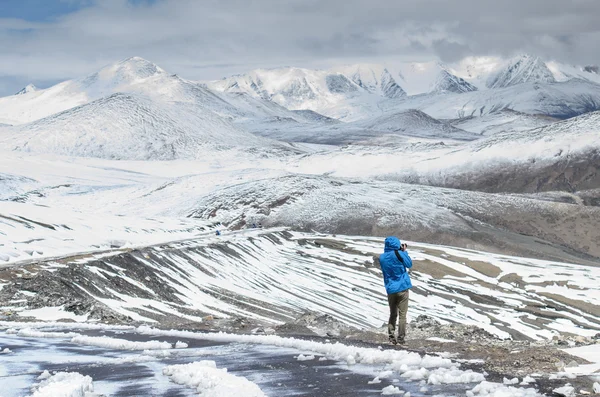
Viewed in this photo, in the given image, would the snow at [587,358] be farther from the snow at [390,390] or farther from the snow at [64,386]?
the snow at [64,386]

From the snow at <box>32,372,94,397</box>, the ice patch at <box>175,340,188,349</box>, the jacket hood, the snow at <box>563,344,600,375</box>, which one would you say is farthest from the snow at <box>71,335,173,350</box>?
the snow at <box>563,344,600,375</box>

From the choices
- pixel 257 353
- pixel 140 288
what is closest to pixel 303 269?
pixel 140 288

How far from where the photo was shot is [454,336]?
27.4 meters

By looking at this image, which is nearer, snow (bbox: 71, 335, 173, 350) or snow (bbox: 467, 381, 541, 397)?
snow (bbox: 467, 381, 541, 397)

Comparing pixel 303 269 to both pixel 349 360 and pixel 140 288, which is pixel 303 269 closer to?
pixel 140 288

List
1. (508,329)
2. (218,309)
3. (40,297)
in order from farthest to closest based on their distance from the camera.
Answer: (508,329)
(218,309)
(40,297)

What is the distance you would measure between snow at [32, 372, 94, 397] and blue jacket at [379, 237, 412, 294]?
919 cm

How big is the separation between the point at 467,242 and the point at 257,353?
170184 millimetres

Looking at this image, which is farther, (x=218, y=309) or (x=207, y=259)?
(x=207, y=259)

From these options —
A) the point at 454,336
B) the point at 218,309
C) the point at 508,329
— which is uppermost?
the point at 454,336

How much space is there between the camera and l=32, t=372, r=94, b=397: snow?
14.1m

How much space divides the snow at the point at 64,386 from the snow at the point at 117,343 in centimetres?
554

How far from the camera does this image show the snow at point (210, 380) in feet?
48.1

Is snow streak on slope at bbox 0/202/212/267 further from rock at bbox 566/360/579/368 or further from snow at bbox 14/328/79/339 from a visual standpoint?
rock at bbox 566/360/579/368
